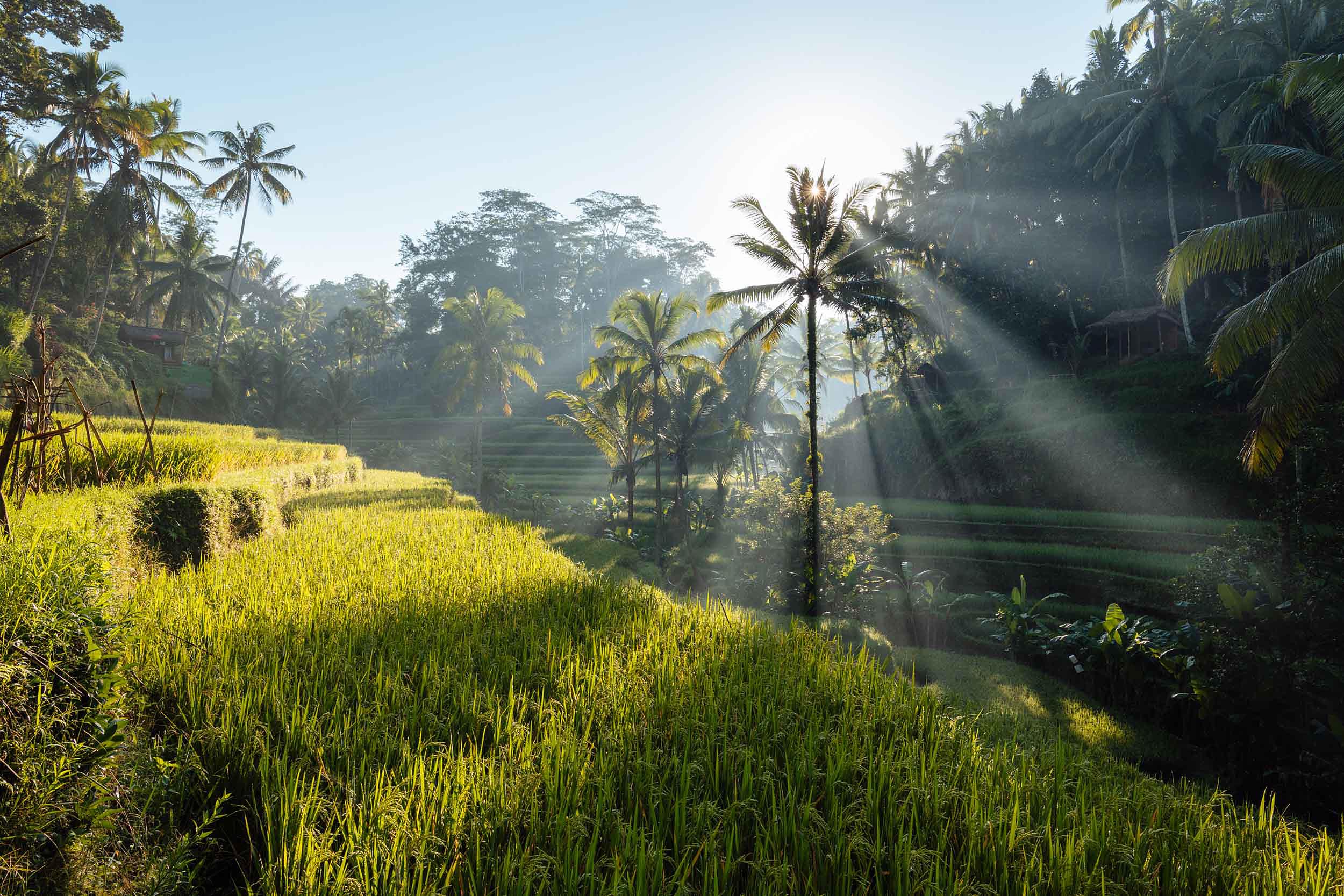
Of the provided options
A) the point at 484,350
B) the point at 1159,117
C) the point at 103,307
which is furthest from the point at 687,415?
the point at 1159,117

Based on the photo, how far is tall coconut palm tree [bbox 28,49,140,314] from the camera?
20.6m

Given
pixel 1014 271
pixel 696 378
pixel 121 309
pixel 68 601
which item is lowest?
pixel 68 601

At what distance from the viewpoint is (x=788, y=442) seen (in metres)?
35.5

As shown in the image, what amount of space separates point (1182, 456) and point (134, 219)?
40.4m

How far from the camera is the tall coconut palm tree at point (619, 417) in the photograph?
23953 millimetres

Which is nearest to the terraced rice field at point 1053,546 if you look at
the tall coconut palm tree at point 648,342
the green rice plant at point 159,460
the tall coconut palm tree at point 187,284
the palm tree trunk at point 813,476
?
the palm tree trunk at point 813,476

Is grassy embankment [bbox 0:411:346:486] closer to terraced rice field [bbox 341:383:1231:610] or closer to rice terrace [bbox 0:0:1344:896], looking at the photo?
rice terrace [bbox 0:0:1344:896]

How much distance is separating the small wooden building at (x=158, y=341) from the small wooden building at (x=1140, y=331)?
4421 centimetres

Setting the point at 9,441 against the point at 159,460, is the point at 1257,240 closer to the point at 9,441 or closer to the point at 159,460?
the point at 9,441

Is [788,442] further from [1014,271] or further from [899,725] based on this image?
[899,725]

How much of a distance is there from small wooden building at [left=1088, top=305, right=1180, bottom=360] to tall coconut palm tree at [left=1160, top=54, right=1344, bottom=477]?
20.0m

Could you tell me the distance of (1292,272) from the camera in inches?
384

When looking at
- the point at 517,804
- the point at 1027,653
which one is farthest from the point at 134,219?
the point at 1027,653

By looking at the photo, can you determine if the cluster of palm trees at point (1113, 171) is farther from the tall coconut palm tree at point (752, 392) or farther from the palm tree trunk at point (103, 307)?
the palm tree trunk at point (103, 307)
